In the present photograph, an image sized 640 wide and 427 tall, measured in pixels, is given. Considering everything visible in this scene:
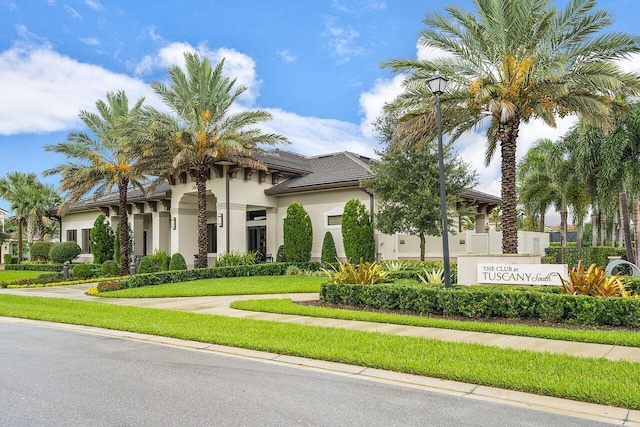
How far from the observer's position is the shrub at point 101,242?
34625 mm

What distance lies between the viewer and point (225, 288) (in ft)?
59.1

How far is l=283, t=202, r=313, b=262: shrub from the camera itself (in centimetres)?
2525

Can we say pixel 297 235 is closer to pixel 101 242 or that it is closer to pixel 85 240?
pixel 101 242

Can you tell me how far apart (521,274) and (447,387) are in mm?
7804

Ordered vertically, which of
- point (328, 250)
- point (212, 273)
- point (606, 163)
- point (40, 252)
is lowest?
point (212, 273)

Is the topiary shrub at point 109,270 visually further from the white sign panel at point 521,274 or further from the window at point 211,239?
the white sign panel at point 521,274

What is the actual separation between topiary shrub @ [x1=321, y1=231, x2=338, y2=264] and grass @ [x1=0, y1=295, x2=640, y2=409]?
13198 millimetres

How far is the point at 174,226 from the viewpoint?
29.1m

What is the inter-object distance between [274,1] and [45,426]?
13.0 metres

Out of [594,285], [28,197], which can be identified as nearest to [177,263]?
[594,285]

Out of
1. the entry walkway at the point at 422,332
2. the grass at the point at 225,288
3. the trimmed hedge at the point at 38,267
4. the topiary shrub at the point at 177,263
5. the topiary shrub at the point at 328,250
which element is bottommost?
the trimmed hedge at the point at 38,267

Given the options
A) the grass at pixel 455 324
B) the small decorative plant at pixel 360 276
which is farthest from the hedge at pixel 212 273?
the small decorative plant at pixel 360 276

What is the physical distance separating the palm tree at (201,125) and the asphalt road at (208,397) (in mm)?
16473

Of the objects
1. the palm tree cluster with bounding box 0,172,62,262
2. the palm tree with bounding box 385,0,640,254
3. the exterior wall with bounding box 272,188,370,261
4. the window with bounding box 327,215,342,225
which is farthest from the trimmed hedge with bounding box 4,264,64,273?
the palm tree with bounding box 385,0,640,254
